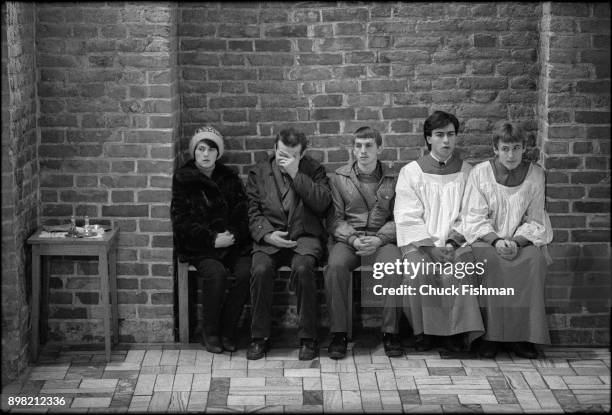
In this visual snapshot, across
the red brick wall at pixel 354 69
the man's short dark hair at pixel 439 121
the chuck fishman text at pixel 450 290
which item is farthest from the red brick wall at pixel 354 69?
the chuck fishman text at pixel 450 290

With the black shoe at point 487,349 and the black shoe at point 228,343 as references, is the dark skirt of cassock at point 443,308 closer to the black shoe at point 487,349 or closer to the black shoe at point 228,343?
the black shoe at point 487,349

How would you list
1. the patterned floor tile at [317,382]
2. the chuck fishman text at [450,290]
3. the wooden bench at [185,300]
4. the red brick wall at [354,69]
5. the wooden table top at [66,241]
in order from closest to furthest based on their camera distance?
the patterned floor tile at [317,382]
the wooden table top at [66,241]
the chuck fishman text at [450,290]
the wooden bench at [185,300]
the red brick wall at [354,69]

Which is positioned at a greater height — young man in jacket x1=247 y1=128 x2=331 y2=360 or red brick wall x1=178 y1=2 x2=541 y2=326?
red brick wall x1=178 y1=2 x2=541 y2=326

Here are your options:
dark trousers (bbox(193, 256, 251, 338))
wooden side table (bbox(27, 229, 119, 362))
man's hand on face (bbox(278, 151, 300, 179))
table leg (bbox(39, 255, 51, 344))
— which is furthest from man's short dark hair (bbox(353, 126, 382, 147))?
table leg (bbox(39, 255, 51, 344))

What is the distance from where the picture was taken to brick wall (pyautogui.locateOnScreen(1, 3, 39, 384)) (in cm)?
574

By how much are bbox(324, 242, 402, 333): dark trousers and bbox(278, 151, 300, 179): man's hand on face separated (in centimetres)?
53

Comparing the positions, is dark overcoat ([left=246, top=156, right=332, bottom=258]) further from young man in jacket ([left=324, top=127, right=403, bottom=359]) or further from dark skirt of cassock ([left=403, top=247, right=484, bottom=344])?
dark skirt of cassock ([left=403, top=247, right=484, bottom=344])

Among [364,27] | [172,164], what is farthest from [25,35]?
[364,27]

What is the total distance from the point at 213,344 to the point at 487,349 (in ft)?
5.31

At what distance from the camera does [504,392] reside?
18.6 ft

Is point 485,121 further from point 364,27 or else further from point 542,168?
point 364,27

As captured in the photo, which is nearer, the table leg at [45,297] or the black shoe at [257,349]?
the black shoe at [257,349]

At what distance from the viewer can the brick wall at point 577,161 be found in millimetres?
6191

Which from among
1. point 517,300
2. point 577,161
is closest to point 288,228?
point 517,300
